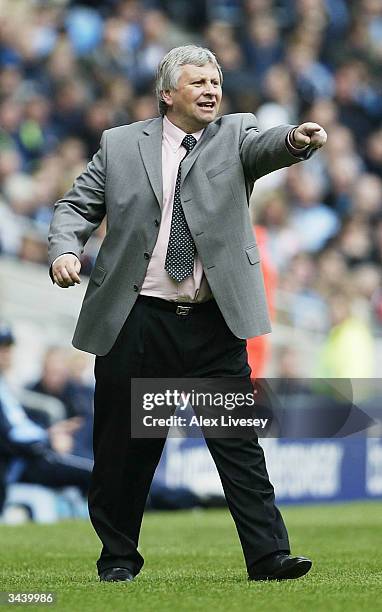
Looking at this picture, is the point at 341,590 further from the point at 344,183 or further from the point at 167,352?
the point at 344,183

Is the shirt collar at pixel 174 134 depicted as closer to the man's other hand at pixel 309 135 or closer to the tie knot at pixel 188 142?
the tie knot at pixel 188 142

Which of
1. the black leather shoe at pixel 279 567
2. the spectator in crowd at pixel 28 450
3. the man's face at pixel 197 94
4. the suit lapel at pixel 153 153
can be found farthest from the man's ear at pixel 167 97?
the spectator in crowd at pixel 28 450

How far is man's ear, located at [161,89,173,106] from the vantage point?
221 inches

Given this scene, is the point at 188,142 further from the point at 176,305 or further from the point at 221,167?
the point at 176,305

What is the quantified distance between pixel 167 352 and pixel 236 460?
1.62ft

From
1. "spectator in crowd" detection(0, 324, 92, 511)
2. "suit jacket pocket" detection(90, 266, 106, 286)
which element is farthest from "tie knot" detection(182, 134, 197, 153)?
"spectator in crowd" detection(0, 324, 92, 511)

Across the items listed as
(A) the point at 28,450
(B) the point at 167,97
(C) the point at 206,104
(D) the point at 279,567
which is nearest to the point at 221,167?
(C) the point at 206,104

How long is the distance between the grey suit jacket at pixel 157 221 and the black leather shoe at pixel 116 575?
0.86m

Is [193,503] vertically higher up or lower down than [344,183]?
lower down

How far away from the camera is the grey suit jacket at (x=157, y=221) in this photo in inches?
217

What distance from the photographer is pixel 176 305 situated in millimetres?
5574

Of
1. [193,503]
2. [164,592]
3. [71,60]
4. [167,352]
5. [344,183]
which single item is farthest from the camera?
[344,183]

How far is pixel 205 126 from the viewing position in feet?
18.7

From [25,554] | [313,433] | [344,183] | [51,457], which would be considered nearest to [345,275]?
[344,183]
